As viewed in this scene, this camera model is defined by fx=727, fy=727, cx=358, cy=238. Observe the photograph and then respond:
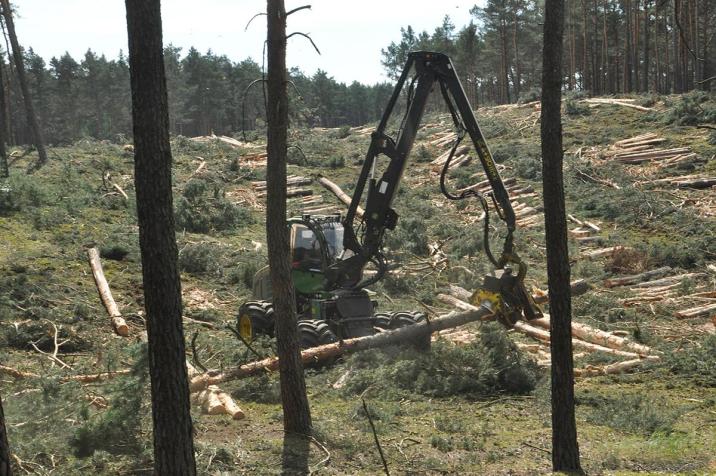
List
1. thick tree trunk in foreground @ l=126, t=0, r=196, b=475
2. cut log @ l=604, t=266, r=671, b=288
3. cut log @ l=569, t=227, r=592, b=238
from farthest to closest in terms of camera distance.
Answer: cut log @ l=569, t=227, r=592, b=238
cut log @ l=604, t=266, r=671, b=288
thick tree trunk in foreground @ l=126, t=0, r=196, b=475

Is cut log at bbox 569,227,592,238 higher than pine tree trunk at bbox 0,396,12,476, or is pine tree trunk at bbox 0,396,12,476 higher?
pine tree trunk at bbox 0,396,12,476

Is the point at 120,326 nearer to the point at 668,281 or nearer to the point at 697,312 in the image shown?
the point at 697,312

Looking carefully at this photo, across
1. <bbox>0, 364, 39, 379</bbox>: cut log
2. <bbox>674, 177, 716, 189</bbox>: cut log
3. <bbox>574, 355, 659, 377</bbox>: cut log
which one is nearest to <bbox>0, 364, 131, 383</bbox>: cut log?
<bbox>0, 364, 39, 379</bbox>: cut log

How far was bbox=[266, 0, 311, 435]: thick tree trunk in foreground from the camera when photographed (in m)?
8.86

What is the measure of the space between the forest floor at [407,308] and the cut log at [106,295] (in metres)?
0.21

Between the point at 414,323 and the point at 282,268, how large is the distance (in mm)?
5301

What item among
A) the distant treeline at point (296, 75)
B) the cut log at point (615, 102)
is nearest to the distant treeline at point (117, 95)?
the distant treeline at point (296, 75)

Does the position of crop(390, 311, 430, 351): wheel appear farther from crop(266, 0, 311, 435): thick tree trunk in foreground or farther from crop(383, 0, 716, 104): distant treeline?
crop(383, 0, 716, 104): distant treeline

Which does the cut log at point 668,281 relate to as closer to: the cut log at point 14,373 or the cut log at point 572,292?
the cut log at point 572,292

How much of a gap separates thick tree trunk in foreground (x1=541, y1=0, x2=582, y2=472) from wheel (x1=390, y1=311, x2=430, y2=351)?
5957mm

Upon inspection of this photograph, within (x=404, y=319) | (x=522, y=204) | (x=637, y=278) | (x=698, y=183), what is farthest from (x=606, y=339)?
(x=522, y=204)

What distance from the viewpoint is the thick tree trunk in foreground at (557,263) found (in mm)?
7547

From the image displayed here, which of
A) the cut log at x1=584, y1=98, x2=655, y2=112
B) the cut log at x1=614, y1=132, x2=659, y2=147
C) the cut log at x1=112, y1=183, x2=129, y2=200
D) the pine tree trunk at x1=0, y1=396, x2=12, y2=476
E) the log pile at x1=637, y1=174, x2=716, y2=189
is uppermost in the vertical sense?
the cut log at x1=584, y1=98, x2=655, y2=112

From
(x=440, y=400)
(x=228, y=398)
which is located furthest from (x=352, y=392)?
(x=228, y=398)
